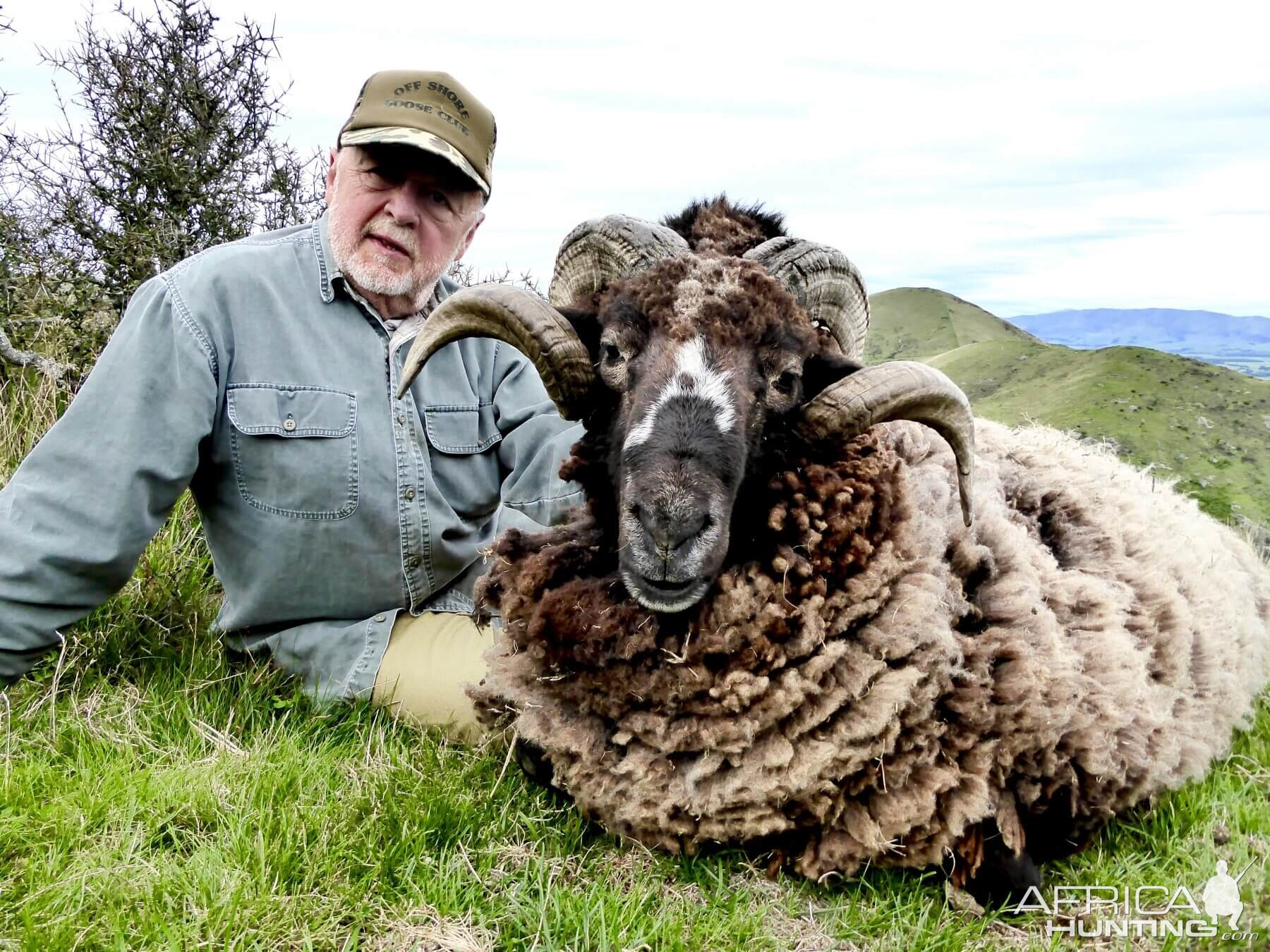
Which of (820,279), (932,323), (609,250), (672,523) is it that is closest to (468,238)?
(609,250)

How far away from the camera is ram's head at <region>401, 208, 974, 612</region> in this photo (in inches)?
116

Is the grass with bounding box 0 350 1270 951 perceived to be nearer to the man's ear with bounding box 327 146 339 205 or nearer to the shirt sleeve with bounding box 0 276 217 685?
the shirt sleeve with bounding box 0 276 217 685

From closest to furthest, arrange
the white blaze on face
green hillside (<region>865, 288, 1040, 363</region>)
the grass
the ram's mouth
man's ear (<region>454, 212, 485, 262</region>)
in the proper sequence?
the grass, the ram's mouth, the white blaze on face, man's ear (<region>454, 212, 485, 262</region>), green hillside (<region>865, 288, 1040, 363</region>)

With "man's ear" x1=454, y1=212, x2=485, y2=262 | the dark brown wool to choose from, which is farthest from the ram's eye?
"man's ear" x1=454, y1=212, x2=485, y2=262

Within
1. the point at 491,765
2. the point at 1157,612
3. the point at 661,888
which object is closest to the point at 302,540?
the point at 491,765

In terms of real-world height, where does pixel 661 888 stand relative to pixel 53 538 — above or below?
below

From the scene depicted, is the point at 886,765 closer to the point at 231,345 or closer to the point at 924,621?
the point at 924,621

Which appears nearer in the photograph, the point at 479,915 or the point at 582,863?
the point at 479,915

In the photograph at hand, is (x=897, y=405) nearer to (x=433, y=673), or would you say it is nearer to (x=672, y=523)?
(x=672, y=523)

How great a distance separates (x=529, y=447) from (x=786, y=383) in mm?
1640

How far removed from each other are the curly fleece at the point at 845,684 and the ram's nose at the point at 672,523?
1.06 feet

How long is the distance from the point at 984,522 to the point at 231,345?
321cm

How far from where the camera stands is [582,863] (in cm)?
307

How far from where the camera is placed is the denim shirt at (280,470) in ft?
11.7
